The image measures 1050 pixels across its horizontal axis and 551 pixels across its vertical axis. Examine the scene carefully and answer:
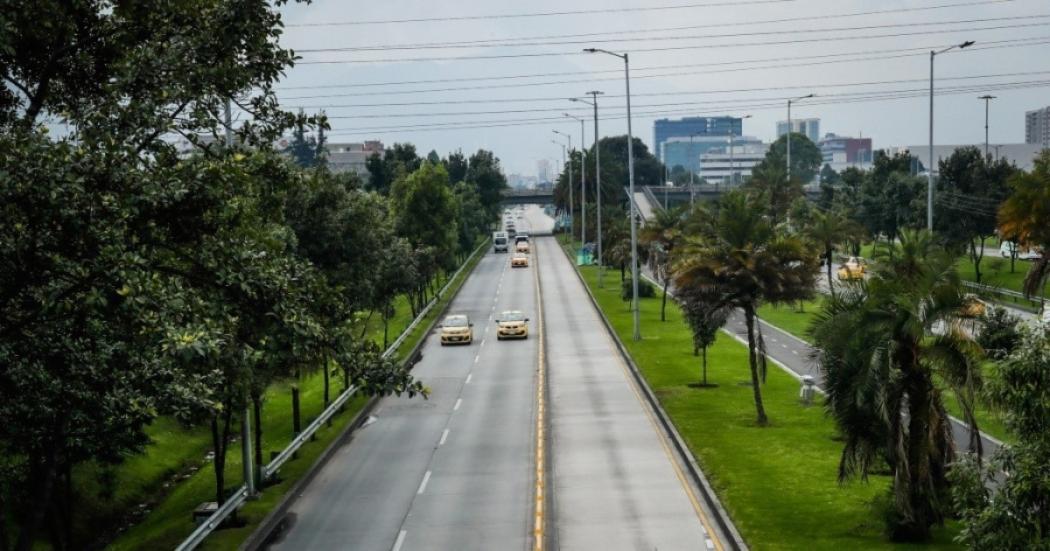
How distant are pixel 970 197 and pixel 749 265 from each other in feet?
151

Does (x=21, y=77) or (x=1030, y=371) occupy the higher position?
(x=21, y=77)

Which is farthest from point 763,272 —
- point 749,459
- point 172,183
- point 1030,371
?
point 172,183

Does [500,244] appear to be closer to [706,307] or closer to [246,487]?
[706,307]

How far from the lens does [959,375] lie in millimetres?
19953

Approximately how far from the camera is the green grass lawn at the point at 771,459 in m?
21.9

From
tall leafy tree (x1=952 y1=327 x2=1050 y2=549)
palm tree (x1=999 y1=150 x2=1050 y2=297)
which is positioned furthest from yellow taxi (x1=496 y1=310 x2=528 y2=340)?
tall leafy tree (x1=952 y1=327 x2=1050 y2=549)

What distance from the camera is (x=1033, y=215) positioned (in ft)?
142

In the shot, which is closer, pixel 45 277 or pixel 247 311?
pixel 45 277

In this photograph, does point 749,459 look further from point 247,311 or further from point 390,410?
point 247,311

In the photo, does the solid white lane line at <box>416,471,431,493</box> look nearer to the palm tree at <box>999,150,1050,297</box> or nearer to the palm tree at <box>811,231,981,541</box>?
the palm tree at <box>811,231,981,541</box>

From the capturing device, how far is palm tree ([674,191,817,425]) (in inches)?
1305

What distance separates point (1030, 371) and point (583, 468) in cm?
1651

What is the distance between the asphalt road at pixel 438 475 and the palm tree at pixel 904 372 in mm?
6772

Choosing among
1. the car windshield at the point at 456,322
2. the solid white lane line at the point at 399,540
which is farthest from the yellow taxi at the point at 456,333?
the solid white lane line at the point at 399,540
